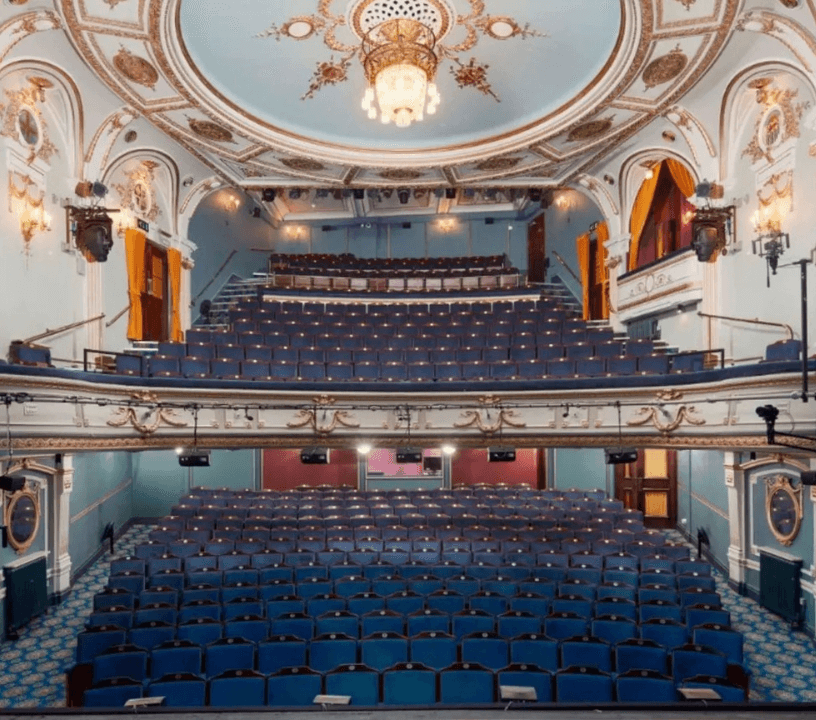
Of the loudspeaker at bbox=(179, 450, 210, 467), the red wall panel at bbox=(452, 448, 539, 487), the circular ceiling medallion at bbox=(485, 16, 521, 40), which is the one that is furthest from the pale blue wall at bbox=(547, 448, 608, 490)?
the circular ceiling medallion at bbox=(485, 16, 521, 40)

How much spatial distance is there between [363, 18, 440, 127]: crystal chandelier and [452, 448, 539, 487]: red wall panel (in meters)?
8.78

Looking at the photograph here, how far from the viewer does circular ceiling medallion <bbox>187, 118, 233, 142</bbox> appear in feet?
32.9

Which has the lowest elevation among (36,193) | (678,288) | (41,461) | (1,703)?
(1,703)

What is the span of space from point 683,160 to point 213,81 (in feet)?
25.3

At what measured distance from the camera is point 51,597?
888 centimetres

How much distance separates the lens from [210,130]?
34.0 feet

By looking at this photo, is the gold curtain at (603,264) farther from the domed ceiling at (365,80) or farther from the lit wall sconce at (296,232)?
the lit wall sconce at (296,232)

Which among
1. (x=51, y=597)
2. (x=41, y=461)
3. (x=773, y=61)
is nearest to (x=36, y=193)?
(x=41, y=461)

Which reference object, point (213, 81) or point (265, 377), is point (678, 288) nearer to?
A: point (265, 377)

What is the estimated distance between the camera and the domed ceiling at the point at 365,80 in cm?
754

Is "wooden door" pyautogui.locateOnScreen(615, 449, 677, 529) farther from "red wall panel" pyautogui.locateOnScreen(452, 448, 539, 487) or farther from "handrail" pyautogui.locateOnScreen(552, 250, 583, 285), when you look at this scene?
"handrail" pyautogui.locateOnScreen(552, 250, 583, 285)

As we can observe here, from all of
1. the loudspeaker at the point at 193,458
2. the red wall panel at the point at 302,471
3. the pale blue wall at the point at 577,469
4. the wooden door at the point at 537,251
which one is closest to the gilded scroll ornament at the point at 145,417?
the loudspeaker at the point at 193,458

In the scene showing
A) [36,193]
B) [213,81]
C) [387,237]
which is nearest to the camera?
[36,193]

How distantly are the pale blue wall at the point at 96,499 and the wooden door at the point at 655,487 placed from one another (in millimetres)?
10473
